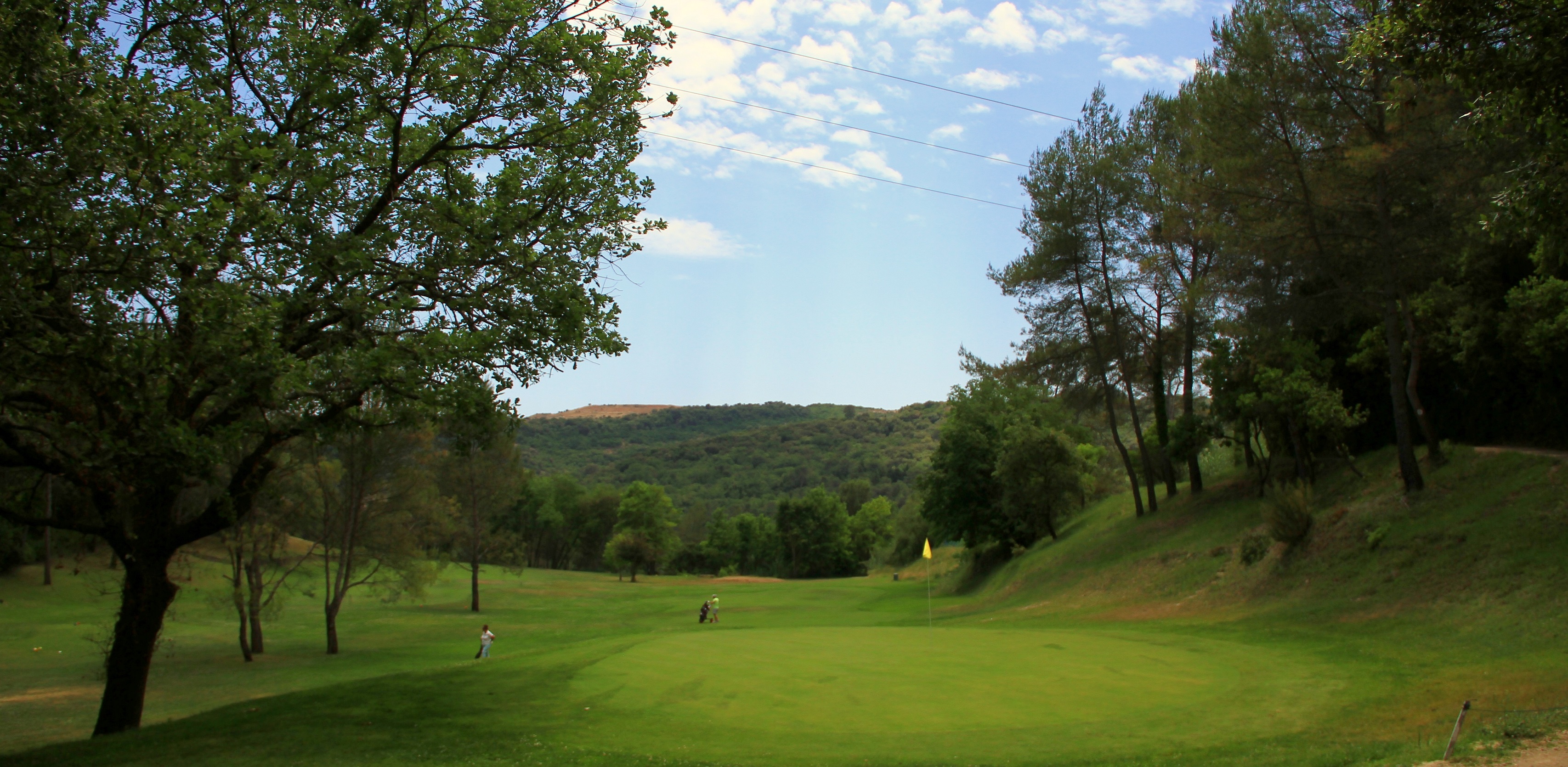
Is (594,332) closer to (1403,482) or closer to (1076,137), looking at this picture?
(1403,482)

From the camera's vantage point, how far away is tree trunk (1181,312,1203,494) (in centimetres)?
3441

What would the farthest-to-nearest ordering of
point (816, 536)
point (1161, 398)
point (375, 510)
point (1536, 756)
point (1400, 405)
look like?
point (816, 536), point (1161, 398), point (375, 510), point (1400, 405), point (1536, 756)

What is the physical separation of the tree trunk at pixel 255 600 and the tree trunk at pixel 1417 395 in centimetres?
3488

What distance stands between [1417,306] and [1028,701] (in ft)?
61.0

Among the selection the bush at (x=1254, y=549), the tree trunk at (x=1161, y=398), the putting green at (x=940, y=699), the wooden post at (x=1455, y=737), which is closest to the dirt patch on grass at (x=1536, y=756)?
the wooden post at (x=1455, y=737)

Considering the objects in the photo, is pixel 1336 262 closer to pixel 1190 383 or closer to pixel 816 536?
pixel 1190 383

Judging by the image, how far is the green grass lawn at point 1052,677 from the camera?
409 inches

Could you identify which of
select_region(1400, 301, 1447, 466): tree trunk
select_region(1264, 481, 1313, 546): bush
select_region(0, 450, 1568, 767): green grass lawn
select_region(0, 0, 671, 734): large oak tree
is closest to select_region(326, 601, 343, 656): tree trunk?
select_region(0, 450, 1568, 767): green grass lawn

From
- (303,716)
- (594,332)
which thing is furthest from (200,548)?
(594,332)

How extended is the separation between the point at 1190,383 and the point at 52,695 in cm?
3771

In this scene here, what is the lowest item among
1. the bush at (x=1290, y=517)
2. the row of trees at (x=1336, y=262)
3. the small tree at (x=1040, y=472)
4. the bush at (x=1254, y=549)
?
the bush at (x=1254, y=549)

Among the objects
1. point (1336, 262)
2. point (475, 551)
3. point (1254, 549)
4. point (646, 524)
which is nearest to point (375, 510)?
point (475, 551)

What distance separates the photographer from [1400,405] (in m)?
22.8

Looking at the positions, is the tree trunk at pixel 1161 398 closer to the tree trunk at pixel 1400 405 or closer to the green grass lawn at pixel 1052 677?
the green grass lawn at pixel 1052 677
